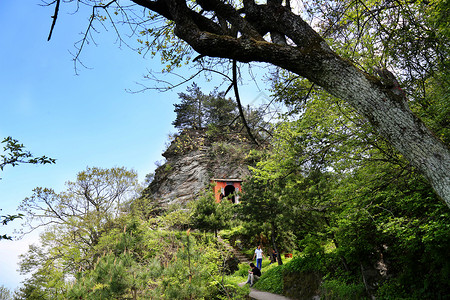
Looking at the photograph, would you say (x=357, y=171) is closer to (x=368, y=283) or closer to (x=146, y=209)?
(x=368, y=283)

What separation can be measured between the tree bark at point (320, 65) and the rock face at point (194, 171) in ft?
78.3

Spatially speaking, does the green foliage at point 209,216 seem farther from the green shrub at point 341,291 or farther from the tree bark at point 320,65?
the tree bark at point 320,65

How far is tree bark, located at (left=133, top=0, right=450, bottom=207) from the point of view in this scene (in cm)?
210

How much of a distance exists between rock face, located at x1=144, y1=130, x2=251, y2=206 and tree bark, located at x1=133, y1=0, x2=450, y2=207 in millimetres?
23879

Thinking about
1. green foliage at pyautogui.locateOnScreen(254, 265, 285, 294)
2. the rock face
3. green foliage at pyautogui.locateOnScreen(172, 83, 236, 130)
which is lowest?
green foliage at pyautogui.locateOnScreen(254, 265, 285, 294)

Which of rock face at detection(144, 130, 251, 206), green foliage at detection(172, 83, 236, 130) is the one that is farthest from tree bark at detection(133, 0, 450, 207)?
green foliage at detection(172, 83, 236, 130)

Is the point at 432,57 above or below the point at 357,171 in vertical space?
above

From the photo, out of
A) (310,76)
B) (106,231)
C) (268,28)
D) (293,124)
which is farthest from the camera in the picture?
(106,231)

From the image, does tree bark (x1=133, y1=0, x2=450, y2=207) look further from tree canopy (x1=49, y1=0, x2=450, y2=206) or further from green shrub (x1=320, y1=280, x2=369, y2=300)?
green shrub (x1=320, y1=280, x2=369, y2=300)

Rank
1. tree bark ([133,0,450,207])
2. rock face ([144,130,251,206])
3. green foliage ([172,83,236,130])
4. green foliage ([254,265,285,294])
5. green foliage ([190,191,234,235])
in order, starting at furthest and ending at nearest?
green foliage ([172,83,236,130])
rock face ([144,130,251,206])
green foliage ([190,191,234,235])
green foliage ([254,265,285,294])
tree bark ([133,0,450,207])

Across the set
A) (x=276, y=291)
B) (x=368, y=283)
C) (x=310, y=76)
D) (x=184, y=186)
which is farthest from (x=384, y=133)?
(x=184, y=186)

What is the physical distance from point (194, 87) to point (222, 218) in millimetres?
25613

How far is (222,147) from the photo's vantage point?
99.6ft

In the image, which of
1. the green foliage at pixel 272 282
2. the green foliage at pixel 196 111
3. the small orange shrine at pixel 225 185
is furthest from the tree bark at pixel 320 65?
the green foliage at pixel 196 111
